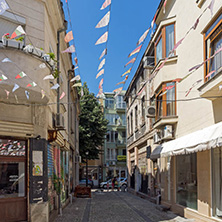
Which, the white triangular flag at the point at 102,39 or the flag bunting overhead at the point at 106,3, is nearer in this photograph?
the flag bunting overhead at the point at 106,3

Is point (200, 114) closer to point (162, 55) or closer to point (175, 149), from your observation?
point (175, 149)

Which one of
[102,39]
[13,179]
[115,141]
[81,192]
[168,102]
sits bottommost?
[81,192]

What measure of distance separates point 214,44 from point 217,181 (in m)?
4.05

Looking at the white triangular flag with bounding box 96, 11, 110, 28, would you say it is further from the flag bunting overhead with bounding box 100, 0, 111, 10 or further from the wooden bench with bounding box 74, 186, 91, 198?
the wooden bench with bounding box 74, 186, 91, 198

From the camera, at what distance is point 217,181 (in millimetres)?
9375

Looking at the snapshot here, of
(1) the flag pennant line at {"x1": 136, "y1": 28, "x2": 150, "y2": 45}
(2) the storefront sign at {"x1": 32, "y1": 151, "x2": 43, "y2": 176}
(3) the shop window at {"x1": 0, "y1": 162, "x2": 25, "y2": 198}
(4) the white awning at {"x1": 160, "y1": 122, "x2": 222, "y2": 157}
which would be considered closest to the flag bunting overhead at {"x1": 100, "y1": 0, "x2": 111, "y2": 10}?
(1) the flag pennant line at {"x1": 136, "y1": 28, "x2": 150, "y2": 45}

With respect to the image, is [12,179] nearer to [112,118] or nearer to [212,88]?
[212,88]

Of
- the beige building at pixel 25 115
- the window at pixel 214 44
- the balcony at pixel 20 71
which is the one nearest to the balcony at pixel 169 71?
the window at pixel 214 44

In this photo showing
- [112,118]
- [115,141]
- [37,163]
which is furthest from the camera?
[112,118]

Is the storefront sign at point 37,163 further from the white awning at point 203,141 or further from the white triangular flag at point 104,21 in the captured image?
the white triangular flag at point 104,21

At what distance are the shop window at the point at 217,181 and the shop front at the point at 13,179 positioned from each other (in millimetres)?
5605

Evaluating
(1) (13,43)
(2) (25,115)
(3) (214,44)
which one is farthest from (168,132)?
(1) (13,43)

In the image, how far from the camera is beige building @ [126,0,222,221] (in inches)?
354

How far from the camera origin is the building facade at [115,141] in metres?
48.8
